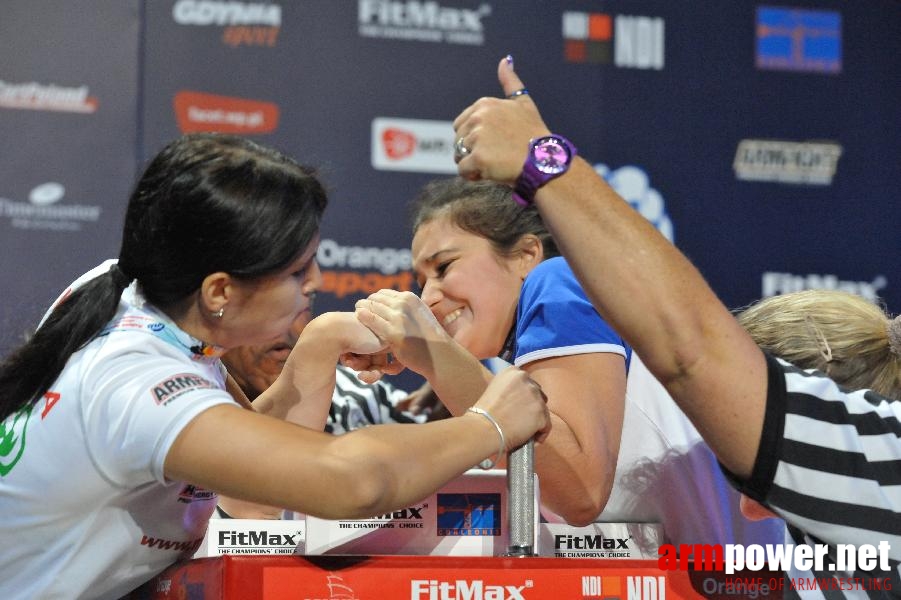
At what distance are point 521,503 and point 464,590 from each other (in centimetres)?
15

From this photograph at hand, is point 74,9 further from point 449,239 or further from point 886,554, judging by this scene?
point 886,554

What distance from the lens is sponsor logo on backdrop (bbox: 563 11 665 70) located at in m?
4.06

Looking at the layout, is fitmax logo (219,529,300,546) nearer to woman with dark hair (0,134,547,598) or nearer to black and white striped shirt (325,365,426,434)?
woman with dark hair (0,134,547,598)

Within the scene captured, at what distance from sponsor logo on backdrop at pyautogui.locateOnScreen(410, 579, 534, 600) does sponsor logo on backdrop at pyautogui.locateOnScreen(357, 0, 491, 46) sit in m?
3.07

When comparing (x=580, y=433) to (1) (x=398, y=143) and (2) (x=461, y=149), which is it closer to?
(2) (x=461, y=149)

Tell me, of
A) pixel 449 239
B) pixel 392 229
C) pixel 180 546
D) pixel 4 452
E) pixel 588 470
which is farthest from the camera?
pixel 392 229

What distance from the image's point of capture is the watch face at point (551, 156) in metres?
1.15

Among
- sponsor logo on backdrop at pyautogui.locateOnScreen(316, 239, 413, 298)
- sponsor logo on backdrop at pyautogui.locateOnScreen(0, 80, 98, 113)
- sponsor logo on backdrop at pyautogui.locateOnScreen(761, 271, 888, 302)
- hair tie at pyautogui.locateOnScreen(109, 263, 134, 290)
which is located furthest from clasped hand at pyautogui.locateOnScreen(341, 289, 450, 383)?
sponsor logo on backdrop at pyautogui.locateOnScreen(761, 271, 888, 302)

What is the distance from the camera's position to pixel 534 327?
5.95ft

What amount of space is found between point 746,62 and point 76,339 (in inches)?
137

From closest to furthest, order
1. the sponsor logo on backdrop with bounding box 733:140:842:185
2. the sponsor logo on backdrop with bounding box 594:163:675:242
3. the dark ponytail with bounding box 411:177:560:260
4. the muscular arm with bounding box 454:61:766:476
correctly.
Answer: the muscular arm with bounding box 454:61:766:476 → the dark ponytail with bounding box 411:177:560:260 → the sponsor logo on backdrop with bounding box 594:163:675:242 → the sponsor logo on backdrop with bounding box 733:140:842:185

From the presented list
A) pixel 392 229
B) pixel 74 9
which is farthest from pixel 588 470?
pixel 74 9

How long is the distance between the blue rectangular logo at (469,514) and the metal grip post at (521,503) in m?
0.09

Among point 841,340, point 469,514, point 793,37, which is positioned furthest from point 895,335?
point 793,37
